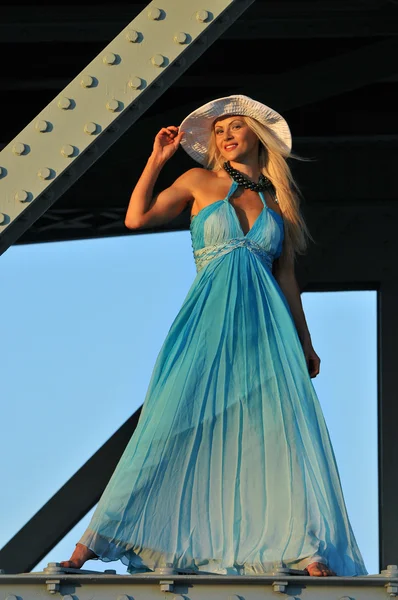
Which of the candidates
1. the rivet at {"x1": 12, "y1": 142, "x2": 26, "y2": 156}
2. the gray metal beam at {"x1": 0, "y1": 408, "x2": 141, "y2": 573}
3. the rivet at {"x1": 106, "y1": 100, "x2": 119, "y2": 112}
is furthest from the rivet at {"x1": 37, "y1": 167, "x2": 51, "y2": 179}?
the gray metal beam at {"x1": 0, "y1": 408, "x2": 141, "y2": 573}

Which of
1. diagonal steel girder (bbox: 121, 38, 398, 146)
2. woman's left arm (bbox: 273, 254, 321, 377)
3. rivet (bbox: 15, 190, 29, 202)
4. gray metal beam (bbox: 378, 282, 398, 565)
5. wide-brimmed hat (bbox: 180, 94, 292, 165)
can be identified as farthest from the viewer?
gray metal beam (bbox: 378, 282, 398, 565)

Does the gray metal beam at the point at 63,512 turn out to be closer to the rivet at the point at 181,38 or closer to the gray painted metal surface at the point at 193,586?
the rivet at the point at 181,38

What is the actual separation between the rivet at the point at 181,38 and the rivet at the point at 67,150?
1.91 ft

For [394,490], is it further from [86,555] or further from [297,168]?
[86,555]

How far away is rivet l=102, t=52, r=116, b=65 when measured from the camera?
5.93 metres

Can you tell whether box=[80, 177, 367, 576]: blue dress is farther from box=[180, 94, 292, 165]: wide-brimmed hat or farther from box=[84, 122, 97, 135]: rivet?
box=[84, 122, 97, 135]: rivet

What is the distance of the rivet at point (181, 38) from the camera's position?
5941 mm

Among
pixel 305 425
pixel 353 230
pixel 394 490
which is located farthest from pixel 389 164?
pixel 305 425

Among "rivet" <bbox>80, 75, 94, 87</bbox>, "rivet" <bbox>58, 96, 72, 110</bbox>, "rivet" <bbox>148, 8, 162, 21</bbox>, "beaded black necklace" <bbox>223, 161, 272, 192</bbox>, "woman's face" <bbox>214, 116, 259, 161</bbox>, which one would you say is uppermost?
"woman's face" <bbox>214, 116, 259, 161</bbox>

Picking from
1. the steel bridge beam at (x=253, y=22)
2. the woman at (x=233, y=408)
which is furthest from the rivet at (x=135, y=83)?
the steel bridge beam at (x=253, y=22)

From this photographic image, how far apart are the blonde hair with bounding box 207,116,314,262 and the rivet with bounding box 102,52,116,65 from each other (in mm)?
1478

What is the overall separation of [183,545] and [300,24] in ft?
21.8

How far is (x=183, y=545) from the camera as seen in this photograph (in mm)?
6133

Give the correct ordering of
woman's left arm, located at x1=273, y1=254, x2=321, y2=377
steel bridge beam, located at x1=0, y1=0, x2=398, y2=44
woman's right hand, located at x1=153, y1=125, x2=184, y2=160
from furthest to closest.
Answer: steel bridge beam, located at x1=0, y1=0, x2=398, y2=44
woman's left arm, located at x1=273, y1=254, x2=321, y2=377
woman's right hand, located at x1=153, y1=125, x2=184, y2=160
